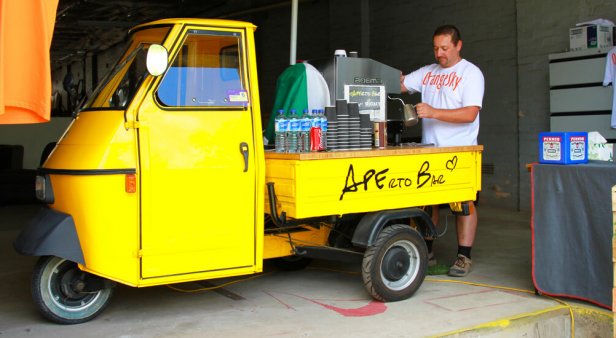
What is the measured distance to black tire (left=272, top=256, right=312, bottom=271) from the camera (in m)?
5.86

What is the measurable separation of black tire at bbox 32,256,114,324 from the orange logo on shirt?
3.21 meters

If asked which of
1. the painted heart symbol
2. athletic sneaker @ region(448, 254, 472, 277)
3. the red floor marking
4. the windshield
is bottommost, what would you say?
the red floor marking

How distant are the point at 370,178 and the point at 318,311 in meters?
0.99

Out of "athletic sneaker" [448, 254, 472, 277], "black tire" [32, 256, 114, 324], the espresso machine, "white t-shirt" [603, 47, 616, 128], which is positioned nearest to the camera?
"black tire" [32, 256, 114, 324]

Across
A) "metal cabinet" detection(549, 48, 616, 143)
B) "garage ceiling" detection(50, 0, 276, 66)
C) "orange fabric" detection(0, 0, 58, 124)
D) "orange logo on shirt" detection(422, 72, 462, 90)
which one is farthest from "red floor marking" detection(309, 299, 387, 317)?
"garage ceiling" detection(50, 0, 276, 66)

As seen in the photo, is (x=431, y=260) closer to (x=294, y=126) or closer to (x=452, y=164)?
(x=452, y=164)

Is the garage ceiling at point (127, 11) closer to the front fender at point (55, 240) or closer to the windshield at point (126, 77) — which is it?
the windshield at point (126, 77)

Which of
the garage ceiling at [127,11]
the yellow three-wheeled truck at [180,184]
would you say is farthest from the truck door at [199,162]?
the garage ceiling at [127,11]

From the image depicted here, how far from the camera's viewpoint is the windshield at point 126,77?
14.0 feet

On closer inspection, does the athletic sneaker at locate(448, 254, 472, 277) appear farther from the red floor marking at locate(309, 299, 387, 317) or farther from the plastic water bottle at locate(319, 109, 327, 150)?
the plastic water bottle at locate(319, 109, 327, 150)

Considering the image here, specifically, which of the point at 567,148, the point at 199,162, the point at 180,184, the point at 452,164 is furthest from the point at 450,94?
the point at 180,184

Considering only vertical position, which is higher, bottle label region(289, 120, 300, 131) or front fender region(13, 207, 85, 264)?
bottle label region(289, 120, 300, 131)

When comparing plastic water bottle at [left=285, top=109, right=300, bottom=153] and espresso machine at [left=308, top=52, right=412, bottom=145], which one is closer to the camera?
plastic water bottle at [left=285, top=109, right=300, bottom=153]

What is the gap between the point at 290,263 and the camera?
5891 millimetres
